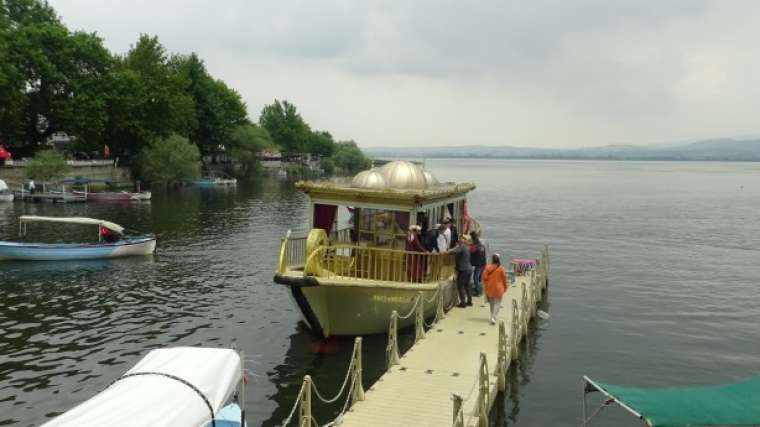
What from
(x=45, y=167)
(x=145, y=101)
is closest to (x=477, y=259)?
(x=45, y=167)

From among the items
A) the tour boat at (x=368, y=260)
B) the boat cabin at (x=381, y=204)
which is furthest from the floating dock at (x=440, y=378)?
the boat cabin at (x=381, y=204)

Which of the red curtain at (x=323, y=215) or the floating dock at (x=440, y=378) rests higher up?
the red curtain at (x=323, y=215)

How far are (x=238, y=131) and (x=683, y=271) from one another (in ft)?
297

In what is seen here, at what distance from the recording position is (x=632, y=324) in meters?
23.4

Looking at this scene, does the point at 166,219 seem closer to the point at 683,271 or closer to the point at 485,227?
the point at 485,227

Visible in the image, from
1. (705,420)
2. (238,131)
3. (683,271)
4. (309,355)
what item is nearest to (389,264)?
(309,355)

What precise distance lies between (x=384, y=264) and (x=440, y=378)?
5.71 m

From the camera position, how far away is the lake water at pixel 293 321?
1609 centimetres

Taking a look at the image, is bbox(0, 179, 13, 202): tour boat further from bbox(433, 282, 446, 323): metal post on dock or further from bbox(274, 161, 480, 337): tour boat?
bbox(433, 282, 446, 323): metal post on dock

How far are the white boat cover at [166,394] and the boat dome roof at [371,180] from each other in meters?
10.3

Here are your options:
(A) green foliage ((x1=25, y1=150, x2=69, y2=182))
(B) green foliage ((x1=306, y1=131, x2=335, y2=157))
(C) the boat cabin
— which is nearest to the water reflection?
(C) the boat cabin

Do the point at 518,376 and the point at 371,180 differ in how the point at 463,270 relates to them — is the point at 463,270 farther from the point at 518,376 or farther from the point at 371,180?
the point at 371,180

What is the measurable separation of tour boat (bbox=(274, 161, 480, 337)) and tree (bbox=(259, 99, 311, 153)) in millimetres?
139872

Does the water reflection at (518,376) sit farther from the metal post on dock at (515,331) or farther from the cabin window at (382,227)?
the cabin window at (382,227)
